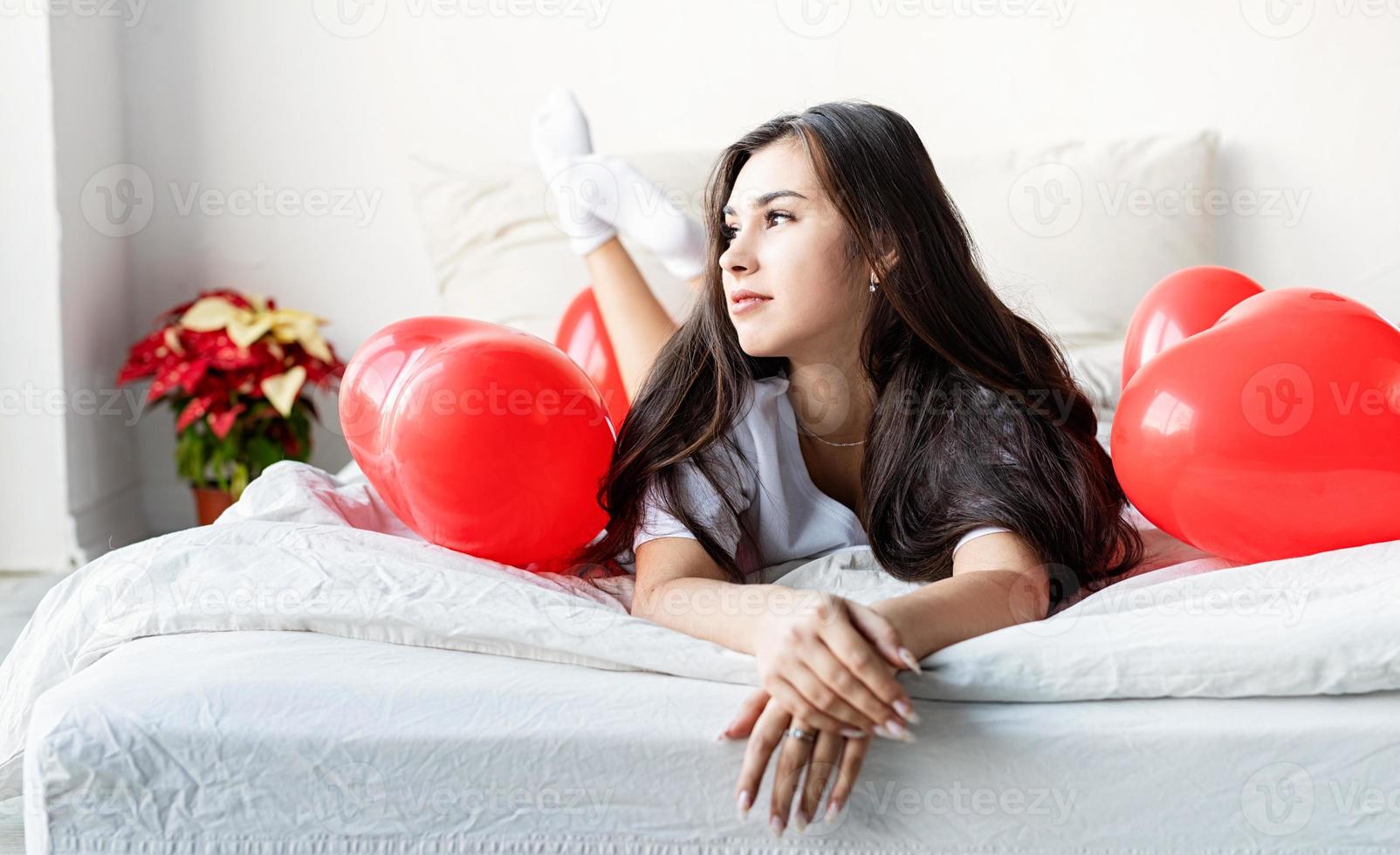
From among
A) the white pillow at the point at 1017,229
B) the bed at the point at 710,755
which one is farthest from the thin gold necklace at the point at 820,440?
the white pillow at the point at 1017,229

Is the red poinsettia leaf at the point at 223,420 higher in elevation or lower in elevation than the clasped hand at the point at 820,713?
lower

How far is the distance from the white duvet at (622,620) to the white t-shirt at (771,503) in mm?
120

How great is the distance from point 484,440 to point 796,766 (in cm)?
45

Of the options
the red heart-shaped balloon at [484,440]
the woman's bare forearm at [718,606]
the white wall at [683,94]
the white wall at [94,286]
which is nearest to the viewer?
the woman's bare forearm at [718,606]

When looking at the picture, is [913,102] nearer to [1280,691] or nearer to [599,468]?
[599,468]

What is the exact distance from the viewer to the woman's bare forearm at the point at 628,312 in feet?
5.44

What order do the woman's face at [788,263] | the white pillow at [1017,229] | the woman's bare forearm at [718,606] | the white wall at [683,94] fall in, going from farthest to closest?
1. the white wall at [683,94]
2. the white pillow at [1017,229]
3. the woman's face at [788,263]
4. the woman's bare forearm at [718,606]

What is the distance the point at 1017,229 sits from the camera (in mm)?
2352

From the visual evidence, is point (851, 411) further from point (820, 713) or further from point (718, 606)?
point (820, 713)

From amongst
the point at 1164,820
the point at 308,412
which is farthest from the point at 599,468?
the point at 308,412

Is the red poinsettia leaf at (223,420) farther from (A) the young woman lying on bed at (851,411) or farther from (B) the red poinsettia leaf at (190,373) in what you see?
(A) the young woman lying on bed at (851,411)

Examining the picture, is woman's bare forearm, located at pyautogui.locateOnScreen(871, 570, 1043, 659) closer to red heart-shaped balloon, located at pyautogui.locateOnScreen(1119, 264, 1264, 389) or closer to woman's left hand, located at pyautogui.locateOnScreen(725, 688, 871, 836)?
woman's left hand, located at pyautogui.locateOnScreen(725, 688, 871, 836)

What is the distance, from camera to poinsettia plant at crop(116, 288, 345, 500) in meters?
2.43

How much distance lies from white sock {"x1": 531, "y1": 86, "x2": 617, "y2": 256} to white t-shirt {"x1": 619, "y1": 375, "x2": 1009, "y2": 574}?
57cm
